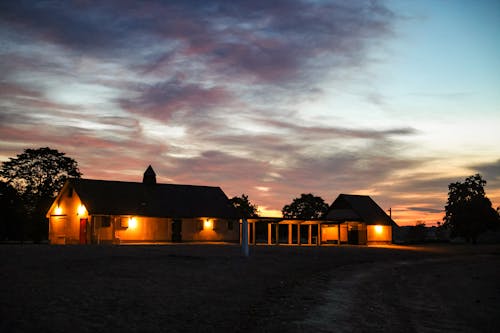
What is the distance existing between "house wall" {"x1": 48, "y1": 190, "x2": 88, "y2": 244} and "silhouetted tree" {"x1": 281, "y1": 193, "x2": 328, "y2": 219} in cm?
6276

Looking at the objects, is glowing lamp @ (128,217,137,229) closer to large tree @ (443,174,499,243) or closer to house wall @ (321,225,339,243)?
house wall @ (321,225,339,243)

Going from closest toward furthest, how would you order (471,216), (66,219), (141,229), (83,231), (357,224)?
(83,231), (141,229), (66,219), (357,224), (471,216)

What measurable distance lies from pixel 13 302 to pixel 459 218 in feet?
247

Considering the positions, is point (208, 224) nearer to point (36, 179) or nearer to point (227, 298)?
point (36, 179)

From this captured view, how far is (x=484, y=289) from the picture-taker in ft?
69.0

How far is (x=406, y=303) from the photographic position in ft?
51.1

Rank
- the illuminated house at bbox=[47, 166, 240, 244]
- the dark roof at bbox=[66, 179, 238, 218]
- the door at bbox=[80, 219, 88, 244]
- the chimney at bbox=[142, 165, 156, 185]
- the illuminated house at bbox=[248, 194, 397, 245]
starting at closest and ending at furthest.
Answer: the door at bbox=[80, 219, 88, 244]
the illuminated house at bbox=[47, 166, 240, 244]
the dark roof at bbox=[66, 179, 238, 218]
the chimney at bbox=[142, 165, 156, 185]
the illuminated house at bbox=[248, 194, 397, 245]

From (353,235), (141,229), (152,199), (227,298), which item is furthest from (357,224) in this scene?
(227,298)

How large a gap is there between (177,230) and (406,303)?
37.5 metres

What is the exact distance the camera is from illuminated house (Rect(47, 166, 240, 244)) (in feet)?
154

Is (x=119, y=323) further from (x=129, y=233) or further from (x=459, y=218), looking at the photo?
(x=459, y=218)

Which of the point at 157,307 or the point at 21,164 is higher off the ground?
the point at 21,164

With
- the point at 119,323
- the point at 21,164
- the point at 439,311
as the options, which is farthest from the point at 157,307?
the point at 21,164

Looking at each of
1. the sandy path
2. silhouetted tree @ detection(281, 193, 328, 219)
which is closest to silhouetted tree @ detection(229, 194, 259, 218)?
silhouetted tree @ detection(281, 193, 328, 219)
